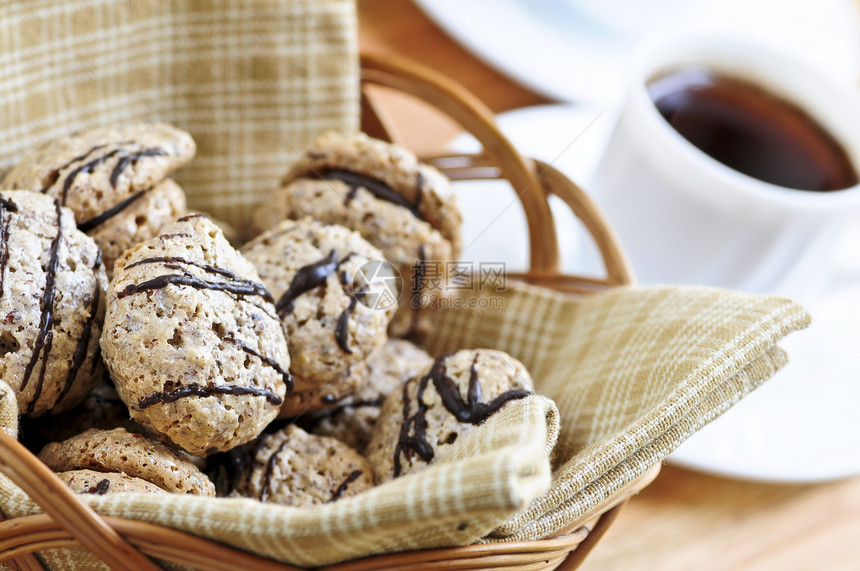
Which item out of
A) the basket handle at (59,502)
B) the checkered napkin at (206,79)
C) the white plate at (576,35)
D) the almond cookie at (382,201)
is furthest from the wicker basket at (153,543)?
the white plate at (576,35)

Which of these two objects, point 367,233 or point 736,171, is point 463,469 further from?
point 736,171

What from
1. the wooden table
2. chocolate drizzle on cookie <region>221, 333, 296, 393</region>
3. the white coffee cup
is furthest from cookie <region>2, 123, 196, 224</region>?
the wooden table

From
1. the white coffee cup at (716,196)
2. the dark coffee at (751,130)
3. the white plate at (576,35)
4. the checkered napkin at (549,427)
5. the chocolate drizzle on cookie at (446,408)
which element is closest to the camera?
the checkered napkin at (549,427)

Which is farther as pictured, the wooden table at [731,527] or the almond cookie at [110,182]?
the wooden table at [731,527]

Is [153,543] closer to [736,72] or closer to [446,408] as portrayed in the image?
[446,408]

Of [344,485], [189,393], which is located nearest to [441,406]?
[344,485]

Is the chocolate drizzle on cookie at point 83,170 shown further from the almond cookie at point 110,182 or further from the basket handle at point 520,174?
the basket handle at point 520,174
